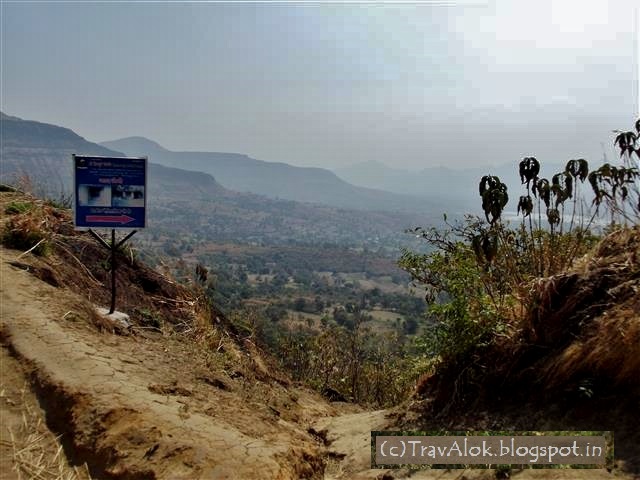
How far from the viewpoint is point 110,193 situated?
19.1ft

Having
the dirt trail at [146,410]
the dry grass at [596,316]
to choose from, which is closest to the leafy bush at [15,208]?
the dirt trail at [146,410]

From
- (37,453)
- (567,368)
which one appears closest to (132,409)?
(37,453)

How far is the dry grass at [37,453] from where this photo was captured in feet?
10.2

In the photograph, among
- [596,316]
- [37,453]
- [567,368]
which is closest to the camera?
[37,453]

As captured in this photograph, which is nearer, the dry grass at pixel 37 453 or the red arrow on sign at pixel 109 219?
the dry grass at pixel 37 453

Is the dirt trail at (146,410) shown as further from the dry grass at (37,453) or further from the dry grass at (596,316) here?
the dry grass at (596,316)

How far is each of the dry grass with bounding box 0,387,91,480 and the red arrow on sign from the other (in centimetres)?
269

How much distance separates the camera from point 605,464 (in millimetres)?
3344

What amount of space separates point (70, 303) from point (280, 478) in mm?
3061

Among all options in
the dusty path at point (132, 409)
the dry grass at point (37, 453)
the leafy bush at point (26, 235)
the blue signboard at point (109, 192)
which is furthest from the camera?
the leafy bush at point (26, 235)

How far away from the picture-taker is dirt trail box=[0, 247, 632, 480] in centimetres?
326

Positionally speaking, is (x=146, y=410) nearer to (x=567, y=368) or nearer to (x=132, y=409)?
(x=132, y=409)

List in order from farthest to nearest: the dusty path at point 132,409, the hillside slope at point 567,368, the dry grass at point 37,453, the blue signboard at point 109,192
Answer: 1. the blue signboard at point 109,192
2. the hillside slope at point 567,368
3. the dusty path at point 132,409
4. the dry grass at point 37,453

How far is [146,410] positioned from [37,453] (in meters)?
0.72
